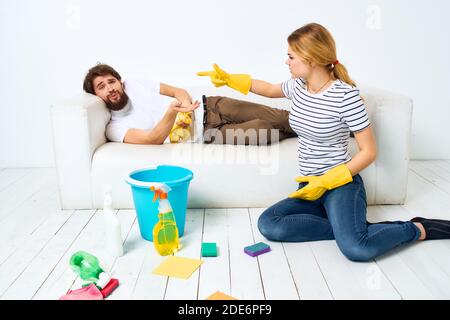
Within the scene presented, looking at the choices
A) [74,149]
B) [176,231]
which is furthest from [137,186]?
[74,149]

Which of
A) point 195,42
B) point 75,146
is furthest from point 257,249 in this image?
point 195,42

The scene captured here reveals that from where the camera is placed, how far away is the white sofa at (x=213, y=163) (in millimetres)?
2109

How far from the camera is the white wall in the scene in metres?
2.84

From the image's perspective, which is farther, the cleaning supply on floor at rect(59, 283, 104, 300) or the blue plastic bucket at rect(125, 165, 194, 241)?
the blue plastic bucket at rect(125, 165, 194, 241)

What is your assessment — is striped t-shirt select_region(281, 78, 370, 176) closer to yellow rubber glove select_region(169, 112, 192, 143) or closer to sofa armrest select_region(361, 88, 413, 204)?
sofa armrest select_region(361, 88, 413, 204)

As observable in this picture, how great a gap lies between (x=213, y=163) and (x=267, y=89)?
0.41 metres

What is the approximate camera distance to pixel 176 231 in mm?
1740

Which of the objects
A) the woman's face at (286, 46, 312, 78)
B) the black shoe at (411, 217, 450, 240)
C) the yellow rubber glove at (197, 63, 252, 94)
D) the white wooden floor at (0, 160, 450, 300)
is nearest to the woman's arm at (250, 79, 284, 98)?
the yellow rubber glove at (197, 63, 252, 94)

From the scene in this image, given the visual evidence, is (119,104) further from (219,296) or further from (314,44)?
(219,296)

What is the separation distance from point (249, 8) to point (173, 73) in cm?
61

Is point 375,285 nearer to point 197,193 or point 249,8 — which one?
point 197,193

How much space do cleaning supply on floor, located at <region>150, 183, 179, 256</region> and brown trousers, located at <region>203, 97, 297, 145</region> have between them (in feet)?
2.03
